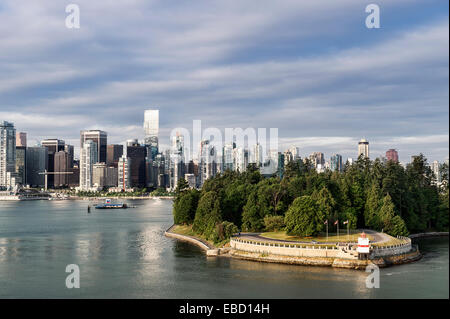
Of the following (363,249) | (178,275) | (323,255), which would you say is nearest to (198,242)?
(178,275)

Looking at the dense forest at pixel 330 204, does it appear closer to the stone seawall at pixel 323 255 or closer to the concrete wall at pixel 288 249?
the concrete wall at pixel 288 249

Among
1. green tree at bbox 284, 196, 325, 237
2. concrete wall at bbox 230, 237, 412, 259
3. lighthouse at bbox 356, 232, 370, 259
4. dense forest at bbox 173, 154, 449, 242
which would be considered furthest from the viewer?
dense forest at bbox 173, 154, 449, 242

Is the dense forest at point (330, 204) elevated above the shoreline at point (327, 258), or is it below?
above

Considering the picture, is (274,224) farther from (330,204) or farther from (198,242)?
(198,242)

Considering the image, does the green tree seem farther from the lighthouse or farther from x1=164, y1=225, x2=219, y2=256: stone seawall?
x1=164, y1=225, x2=219, y2=256: stone seawall

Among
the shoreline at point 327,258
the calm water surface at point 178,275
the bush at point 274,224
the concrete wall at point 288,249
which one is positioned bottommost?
the calm water surface at point 178,275

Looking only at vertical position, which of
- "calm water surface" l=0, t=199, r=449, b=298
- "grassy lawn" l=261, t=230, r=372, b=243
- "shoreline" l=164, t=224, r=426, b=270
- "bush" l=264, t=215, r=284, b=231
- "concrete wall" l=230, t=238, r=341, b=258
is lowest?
"calm water surface" l=0, t=199, r=449, b=298

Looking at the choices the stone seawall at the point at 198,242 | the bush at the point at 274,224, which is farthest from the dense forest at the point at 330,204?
the stone seawall at the point at 198,242

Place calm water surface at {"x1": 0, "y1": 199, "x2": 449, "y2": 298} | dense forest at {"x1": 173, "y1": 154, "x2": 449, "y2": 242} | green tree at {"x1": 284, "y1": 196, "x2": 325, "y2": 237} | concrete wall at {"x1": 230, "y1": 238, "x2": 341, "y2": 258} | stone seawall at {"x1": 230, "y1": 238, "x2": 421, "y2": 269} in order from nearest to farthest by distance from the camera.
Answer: calm water surface at {"x1": 0, "y1": 199, "x2": 449, "y2": 298}, stone seawall at {"x1": 230, "y1": 238, "x2": 421, "y2": 269}, concrete wall at {"x1": 230, "y1": 238, "x2": 341, "y2": 258}, green tree at {"x1": 284, "y1": 196, "x2": 325, "y2": 237}, dense forest at {"x1": 173, "y1": 154, "x2": 449, "y2": 242}

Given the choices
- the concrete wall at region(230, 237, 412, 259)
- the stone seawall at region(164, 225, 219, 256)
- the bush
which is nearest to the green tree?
the concrete wall at region(230, 237, 412, 259)

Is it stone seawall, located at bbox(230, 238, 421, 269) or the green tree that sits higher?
the green tree
